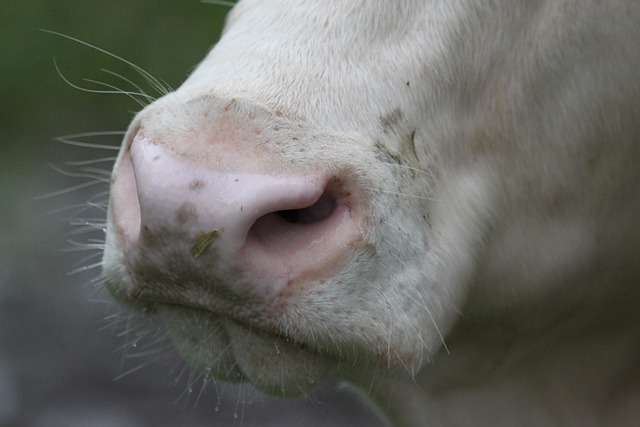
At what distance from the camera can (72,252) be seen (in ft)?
17.8

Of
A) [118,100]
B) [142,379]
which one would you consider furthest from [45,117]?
[142,379]

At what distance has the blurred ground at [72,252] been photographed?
15.3 feet

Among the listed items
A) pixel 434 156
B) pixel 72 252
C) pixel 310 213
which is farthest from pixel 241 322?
pixel 72 252

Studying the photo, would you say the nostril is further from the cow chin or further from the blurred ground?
the blurred ground

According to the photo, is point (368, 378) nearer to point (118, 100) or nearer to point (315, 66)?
point (315, 66)

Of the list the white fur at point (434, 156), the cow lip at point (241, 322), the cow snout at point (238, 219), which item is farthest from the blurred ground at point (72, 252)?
the cow snout at point (238, 219)

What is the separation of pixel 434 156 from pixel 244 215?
40cm

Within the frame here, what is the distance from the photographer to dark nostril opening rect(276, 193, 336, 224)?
5.28 ft

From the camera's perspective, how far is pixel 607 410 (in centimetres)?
219

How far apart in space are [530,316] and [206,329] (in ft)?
2.08

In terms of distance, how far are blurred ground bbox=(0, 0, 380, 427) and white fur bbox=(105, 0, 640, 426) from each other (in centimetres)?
171

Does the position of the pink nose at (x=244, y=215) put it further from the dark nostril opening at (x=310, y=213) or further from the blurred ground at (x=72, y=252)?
the blurred ground at (x=72, y=252)

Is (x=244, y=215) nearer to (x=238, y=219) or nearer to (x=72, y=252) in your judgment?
(x=238, y=219)

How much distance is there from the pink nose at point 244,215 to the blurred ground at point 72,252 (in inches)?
77.3
